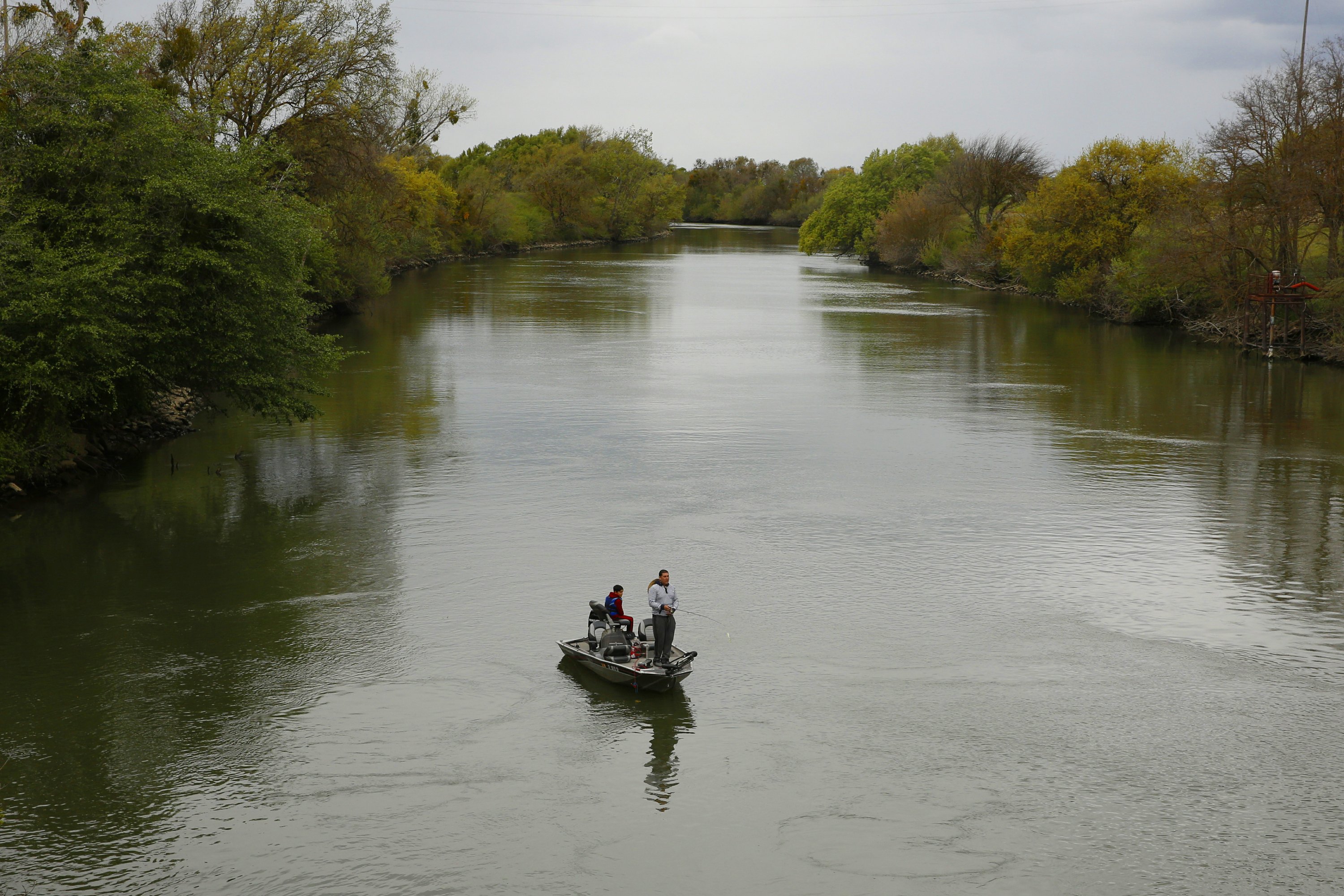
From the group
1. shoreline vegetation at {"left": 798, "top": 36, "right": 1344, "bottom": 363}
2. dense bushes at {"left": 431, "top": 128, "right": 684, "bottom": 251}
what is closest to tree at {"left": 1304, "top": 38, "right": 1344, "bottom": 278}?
shoreline vegetation at {"left": 798, "top": 36, "right": 1344, "bottom": 363}

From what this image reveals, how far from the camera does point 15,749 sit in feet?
52.3

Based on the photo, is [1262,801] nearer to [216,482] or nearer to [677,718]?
[677,718]

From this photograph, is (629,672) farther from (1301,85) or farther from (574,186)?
(574,186)

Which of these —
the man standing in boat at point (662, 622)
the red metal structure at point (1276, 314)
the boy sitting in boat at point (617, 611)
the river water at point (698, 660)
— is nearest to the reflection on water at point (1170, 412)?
the river water at point (698, 660)

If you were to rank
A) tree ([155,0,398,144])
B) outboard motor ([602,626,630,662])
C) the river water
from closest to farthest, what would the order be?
1. the river water
2. outboard motor ([602,626,630,662])
3. tree ([155,0,398,144])

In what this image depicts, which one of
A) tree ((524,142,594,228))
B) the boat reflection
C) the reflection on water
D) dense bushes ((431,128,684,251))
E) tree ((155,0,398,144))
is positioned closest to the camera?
the boat reflection

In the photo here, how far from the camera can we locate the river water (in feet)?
45.9

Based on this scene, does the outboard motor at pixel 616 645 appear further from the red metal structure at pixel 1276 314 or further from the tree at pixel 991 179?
the tree at pixel 991 179

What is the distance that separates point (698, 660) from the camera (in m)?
19.2

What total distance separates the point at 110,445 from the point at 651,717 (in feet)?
70.0

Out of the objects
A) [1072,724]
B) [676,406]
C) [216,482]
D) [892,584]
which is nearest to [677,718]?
[1072,724]

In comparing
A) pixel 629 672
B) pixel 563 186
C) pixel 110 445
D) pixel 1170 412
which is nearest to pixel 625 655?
pixel 629 672

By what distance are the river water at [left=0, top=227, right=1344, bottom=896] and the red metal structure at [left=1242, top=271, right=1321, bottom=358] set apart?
15941mm

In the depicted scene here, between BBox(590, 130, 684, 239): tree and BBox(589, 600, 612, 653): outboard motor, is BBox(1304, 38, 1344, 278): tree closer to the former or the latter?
BBox(589, 600, 612, 653): outboard motor
